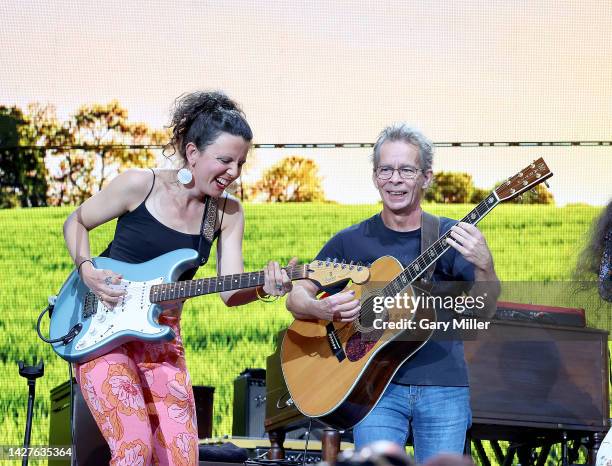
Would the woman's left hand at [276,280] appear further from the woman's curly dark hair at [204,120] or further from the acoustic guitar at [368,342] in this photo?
the woman's curly dark hair at [204,120]

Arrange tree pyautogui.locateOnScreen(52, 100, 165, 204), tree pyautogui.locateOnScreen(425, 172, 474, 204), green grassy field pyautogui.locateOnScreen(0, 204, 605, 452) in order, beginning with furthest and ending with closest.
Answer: tree pyautogui.locateOnScreen(52, 100, 165, 204), tree pyautogui.locateOnScreen(425, 172, 474, 204), green grassy field pyautogui.locateOnScreen(0, 204, 605, 452)

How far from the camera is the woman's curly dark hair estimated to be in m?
4.09

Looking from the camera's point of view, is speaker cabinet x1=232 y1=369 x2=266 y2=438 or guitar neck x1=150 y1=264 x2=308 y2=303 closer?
guitar neck x1=150 y1=264 x2=308 y2=303

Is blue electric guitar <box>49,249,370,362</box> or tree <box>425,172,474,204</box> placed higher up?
tree <box>425,172,474,204</box>

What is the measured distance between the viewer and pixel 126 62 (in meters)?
7.11

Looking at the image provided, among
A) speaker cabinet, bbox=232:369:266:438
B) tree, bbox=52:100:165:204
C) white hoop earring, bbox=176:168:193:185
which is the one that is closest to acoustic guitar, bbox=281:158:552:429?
white hoop earring, bbox=176:168:193:185

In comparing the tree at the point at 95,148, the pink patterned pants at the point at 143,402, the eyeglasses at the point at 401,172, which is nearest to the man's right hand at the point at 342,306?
the eyeglasses at the point at 401,172

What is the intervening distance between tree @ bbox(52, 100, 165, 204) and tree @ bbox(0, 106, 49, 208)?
0.13 meters

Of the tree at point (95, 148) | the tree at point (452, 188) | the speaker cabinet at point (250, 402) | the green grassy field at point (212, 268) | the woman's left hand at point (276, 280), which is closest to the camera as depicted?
the woman's left hand at point (276, 280)

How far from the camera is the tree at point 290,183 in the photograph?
680 centimetres

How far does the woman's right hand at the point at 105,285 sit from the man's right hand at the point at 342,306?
32.4 inches

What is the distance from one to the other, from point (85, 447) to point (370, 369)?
1696mm

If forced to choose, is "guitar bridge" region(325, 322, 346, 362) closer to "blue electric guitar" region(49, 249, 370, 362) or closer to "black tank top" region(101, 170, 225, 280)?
"blue electric guitar" region(49, 249, 370, 362)

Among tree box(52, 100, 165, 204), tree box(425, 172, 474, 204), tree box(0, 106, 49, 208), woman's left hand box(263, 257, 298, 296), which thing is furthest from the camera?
tree box(0, 106, 49, 208)
